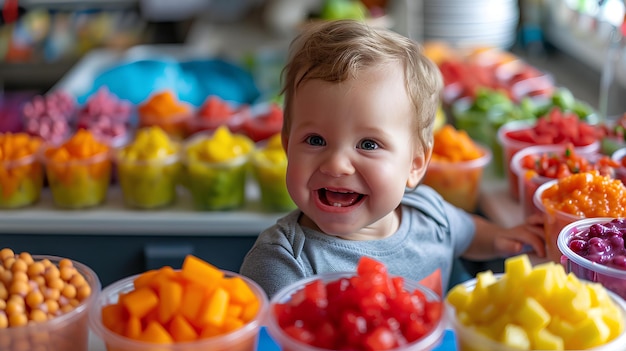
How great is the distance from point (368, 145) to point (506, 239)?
0.49 meters

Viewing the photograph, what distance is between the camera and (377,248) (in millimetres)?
1350

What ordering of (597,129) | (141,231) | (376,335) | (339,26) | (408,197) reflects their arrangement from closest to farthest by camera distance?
(376,335)
(339,26)
(408,197)
(597,129)
(141,231)

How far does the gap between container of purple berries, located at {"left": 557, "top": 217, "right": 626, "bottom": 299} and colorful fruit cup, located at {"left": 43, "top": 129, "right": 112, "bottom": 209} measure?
123cm

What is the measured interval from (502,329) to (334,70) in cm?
51

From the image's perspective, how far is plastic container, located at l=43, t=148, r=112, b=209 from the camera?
1876 mm

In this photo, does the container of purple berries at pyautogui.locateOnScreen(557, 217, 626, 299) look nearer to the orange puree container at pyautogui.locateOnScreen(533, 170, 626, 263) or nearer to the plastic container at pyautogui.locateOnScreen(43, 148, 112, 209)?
the orange puree container at pyautogui.locateOnScreen(533, 170, 626, 263)

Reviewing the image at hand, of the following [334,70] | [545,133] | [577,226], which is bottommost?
[545,133]

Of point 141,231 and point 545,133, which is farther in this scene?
point 141,231

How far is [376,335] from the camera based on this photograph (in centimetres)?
78

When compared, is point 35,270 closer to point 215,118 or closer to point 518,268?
point 518,268

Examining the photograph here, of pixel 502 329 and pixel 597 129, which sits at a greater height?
pixel 502 329

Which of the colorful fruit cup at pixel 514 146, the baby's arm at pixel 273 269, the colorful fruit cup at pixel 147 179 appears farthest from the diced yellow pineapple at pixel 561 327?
the colorful fruit cup at pixel 147 179

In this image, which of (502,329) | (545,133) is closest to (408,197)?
(545,133)

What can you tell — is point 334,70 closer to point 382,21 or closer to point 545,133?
point 545,133
